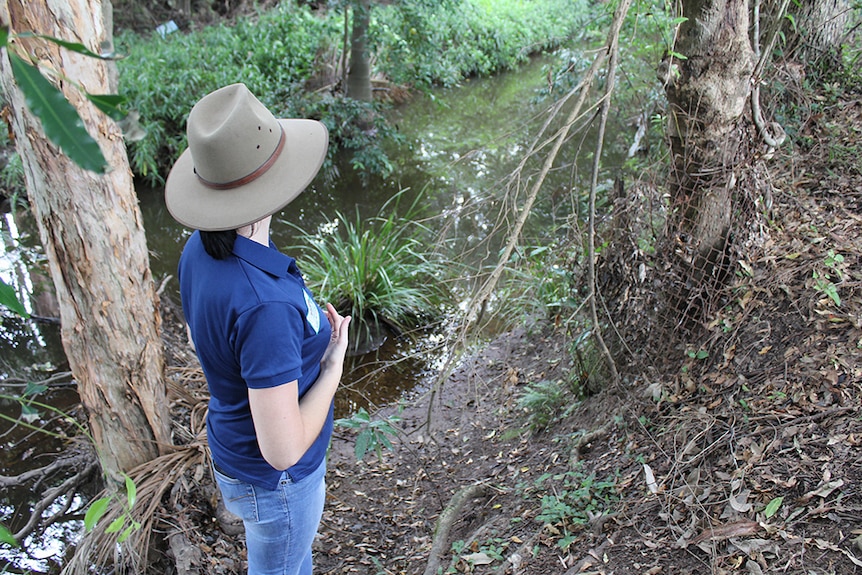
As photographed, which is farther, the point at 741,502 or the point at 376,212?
the point at 376,212

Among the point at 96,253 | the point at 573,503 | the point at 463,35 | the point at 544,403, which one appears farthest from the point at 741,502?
the point at 463,35

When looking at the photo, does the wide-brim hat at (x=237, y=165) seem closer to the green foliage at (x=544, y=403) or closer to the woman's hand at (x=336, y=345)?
the woman's hand at (x=336, y=345)

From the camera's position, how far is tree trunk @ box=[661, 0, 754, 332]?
86.9 inches

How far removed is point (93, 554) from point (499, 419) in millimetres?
2059

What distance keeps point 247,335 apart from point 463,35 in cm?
1052

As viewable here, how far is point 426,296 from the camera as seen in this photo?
4.89 meters

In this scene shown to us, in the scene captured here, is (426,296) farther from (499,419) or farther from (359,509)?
(359,509)

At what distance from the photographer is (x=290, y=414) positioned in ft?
4.57

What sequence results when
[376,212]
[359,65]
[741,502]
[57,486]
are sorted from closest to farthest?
[741,502] → [57,486] → [376,212] → [359,65]

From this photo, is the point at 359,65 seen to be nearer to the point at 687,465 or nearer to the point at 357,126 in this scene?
the point at 357,126

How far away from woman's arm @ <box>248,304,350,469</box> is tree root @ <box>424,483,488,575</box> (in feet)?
3.50

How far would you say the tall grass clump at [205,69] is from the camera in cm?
693

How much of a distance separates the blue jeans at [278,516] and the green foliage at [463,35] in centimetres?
540

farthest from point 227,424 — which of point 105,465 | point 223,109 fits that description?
point 105,465
